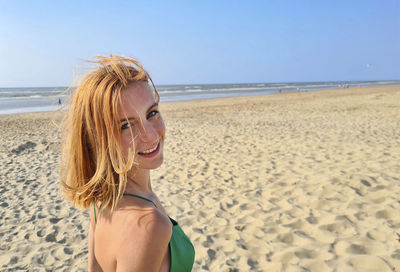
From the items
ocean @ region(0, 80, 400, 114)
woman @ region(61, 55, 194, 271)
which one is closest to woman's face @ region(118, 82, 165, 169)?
woman @ region(61, 55, 194, 271)

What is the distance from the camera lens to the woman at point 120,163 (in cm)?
84

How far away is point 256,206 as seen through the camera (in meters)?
3.96

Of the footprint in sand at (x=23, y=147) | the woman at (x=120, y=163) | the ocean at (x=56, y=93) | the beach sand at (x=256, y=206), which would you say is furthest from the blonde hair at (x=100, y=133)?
the footprint in sand at (x=23, y=147)

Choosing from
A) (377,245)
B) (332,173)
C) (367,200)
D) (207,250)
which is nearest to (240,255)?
(207,250)

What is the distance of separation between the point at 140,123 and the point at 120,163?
14 cm

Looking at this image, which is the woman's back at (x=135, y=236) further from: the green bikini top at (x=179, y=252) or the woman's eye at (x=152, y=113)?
the woman's eye at (x=152, y=113)

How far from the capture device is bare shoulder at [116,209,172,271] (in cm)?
82

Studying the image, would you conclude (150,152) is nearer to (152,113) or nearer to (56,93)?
(152,113)

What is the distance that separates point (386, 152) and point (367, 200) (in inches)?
104

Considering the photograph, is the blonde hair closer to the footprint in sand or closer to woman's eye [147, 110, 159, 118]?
woman's eye [147, 110, 159, 118]

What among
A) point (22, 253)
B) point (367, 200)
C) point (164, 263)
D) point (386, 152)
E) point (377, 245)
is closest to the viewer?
point (164, 263)

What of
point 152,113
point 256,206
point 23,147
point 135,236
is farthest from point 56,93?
point 135,236

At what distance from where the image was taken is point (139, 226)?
2.72 feet

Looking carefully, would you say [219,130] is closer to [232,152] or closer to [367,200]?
[232,152]
